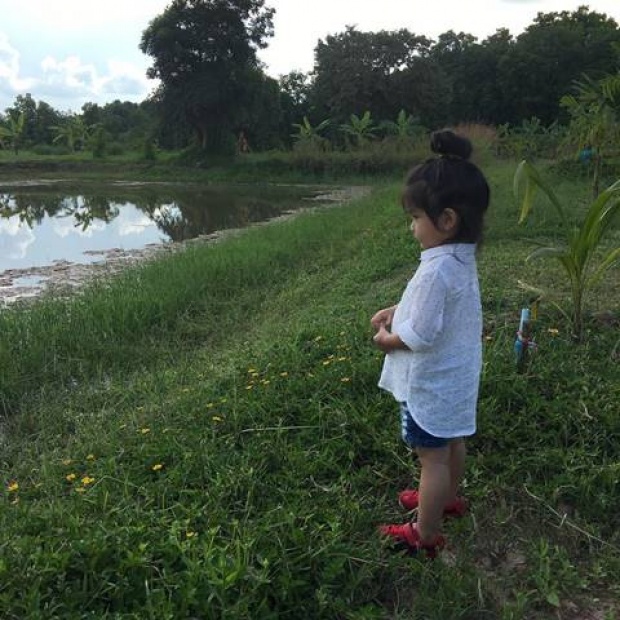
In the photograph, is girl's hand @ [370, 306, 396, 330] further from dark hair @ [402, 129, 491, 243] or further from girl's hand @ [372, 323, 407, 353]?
dark hair @ [402, 129, 491, 243]

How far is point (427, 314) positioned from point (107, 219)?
16999 millimetres

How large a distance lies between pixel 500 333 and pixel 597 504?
4.21 ft

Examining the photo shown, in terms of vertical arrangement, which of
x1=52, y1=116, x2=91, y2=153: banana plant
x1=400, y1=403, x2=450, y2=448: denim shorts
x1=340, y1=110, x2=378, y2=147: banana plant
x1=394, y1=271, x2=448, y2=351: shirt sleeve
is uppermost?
x1=52, y1=116, x2=91, y2=153: banana plant

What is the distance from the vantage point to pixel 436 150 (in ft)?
6.31

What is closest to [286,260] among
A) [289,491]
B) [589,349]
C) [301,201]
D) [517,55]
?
[589,349]

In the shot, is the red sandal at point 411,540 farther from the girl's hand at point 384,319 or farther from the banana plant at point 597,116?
the banana plant at point 597,116

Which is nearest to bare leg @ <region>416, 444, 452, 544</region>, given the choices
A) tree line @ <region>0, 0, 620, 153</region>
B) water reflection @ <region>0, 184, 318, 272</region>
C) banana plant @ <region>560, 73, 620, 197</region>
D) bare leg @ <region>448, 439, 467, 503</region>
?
bare leg @ <region>448, 439, 467, 503</region>

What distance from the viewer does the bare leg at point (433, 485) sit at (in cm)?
200

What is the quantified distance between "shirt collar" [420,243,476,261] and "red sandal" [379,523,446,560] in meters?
0.89

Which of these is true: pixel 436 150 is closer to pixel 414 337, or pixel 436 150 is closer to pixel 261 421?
pixel 414 337

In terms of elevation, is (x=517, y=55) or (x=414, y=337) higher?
(x=517, y=55)

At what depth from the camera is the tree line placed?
1297 inches

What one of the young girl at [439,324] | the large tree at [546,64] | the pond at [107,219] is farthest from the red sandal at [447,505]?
the large tree at [546,64]

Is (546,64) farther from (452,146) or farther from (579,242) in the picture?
(452,146)
